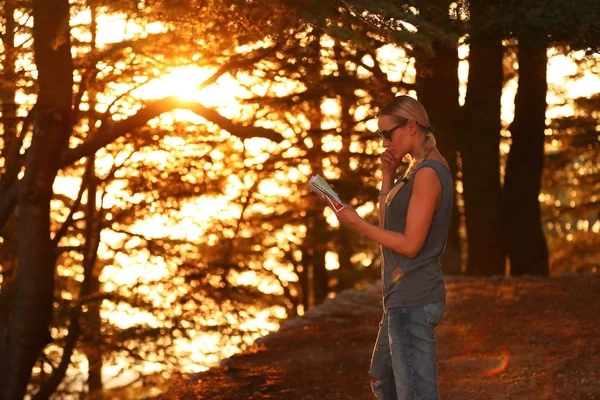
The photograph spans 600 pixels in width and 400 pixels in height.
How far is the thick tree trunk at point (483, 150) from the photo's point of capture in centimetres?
1386

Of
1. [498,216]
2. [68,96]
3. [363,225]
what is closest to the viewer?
[363,225]

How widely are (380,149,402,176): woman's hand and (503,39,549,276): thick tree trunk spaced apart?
10.5 meters

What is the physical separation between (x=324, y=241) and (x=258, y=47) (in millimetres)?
11222

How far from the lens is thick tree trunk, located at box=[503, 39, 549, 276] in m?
14.6

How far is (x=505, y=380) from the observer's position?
25.2 ft

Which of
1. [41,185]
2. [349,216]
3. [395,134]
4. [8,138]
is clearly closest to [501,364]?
[395,134]

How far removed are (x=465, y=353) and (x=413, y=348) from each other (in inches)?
198

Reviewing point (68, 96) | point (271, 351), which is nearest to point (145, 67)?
point (68, 96)

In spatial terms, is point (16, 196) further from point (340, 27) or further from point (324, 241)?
point (324, 241)

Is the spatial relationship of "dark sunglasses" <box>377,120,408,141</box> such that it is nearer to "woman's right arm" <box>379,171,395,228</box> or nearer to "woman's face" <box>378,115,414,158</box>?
"woman's face" <box>378,115,414,158</box>

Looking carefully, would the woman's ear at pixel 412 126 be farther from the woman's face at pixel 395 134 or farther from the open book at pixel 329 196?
the open book at pixel 329 196

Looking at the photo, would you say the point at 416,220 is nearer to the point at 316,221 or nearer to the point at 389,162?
the point at 389,162

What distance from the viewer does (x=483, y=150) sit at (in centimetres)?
1391

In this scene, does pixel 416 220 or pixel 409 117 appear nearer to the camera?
pixel 416 220
